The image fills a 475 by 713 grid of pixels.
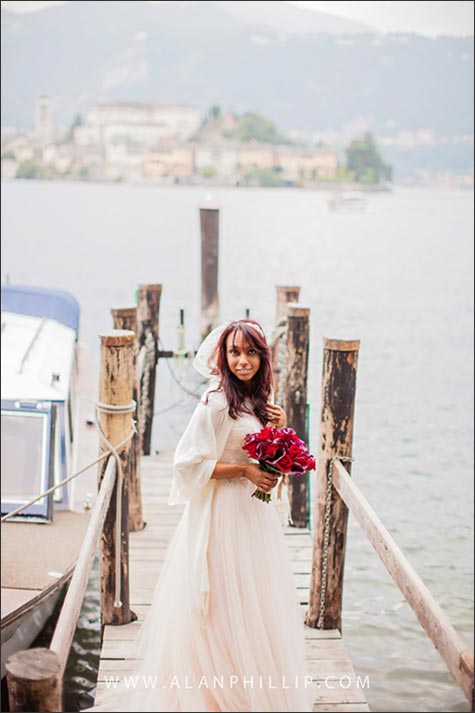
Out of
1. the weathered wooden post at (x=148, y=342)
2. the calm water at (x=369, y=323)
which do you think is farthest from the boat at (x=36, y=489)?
the calm water at (x=369, y=323)

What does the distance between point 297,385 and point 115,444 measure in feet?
7.39

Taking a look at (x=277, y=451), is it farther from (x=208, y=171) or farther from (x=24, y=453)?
(x=208, y=171)

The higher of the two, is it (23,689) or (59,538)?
(23,689)

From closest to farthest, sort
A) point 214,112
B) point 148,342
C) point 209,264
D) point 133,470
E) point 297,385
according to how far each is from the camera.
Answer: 1. point 133,470
2. point 297,385
3. point 148,342
4. point 209,264
5. point 214,112

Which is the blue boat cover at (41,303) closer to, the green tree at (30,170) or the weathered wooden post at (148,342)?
the weathered wooden post at (148,342)

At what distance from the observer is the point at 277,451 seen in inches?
141

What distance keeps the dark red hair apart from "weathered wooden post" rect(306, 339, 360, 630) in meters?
1.12

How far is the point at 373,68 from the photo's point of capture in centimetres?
14975

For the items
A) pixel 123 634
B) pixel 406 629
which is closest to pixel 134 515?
pixel 123 634

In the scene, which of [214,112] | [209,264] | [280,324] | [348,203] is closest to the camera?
[280,324]

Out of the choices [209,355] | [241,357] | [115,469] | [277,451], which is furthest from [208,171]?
[277,451]

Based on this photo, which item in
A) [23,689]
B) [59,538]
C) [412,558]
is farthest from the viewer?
[412,558]

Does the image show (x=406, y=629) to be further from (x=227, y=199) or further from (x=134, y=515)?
(x=227, y=199)

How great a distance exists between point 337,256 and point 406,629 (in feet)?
190
